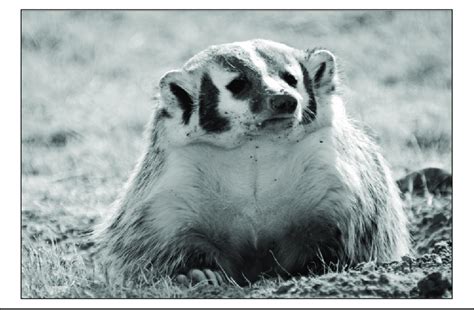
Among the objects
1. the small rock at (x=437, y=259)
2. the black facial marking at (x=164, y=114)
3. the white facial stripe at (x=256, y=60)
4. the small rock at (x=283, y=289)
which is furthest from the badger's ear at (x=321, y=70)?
the small rock at (x=283, y=289)

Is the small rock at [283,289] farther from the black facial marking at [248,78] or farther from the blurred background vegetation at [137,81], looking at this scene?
the blurred background vegetation at [137,81]

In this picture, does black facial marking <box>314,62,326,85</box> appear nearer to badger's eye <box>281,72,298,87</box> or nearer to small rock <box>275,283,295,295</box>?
badger's eye <box>281,72,298,87</box>

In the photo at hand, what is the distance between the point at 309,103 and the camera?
13.0ft

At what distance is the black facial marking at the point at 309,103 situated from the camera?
155 inches

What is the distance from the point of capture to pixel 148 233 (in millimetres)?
4074

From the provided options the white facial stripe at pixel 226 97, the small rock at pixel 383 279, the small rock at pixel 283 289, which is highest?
the white facial stripe at pixel 226 97

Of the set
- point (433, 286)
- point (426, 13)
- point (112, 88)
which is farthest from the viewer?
point (112, 88)

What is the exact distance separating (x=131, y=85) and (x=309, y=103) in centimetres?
342

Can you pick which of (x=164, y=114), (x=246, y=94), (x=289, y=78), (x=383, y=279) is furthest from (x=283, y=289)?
(x=164, y=114)

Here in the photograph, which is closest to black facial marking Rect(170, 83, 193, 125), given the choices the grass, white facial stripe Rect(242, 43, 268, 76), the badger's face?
the badger's face
